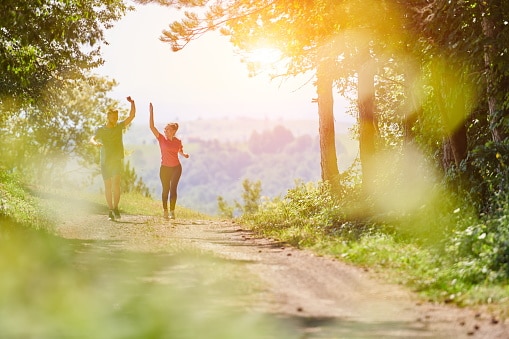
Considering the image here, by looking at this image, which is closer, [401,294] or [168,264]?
[401,294]

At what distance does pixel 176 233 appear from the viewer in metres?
→ 12.7

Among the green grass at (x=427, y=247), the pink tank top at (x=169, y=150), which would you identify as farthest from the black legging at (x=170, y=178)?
the green grass at (x=427, y=247)

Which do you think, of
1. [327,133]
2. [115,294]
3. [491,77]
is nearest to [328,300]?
[115,294]

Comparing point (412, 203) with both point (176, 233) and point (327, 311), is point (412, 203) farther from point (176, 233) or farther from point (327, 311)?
point (327, 311)

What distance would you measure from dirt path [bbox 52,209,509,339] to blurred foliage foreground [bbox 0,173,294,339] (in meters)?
0.30

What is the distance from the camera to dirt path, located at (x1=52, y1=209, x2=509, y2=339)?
212 inches

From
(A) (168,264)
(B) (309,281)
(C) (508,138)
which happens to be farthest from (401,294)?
(C) (508,138)

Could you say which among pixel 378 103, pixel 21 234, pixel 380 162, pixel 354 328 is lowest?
pixel 354 328

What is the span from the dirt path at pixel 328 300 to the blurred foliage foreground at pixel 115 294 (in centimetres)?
30

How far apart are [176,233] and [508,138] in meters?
6.21

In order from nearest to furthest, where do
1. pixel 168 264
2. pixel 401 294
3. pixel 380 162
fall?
1. pixel 401 294
2. pixel 168 264
3. pixel 380 162

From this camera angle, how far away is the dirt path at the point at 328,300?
17.7 ft

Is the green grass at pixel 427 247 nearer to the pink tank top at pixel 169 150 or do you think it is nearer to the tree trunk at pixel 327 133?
the pink tank top at pixel 169 150

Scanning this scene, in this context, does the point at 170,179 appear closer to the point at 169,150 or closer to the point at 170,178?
the point at 170,178
